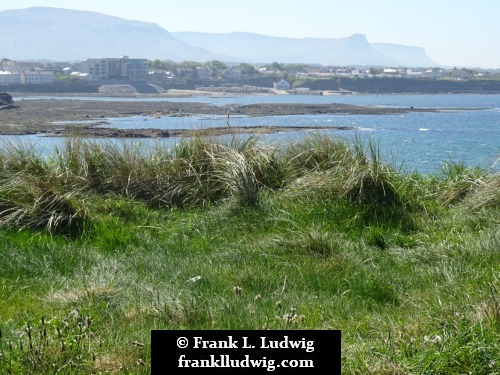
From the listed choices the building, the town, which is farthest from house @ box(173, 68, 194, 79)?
the building

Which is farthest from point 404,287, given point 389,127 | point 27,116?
point 27,116

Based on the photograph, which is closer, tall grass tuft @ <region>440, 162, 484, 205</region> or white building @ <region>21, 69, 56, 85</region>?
tall grass tuft @ <region>440, 162, 484, 205</region>

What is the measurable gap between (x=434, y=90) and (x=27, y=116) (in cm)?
8334

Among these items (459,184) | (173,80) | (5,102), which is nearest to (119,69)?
(173,80)

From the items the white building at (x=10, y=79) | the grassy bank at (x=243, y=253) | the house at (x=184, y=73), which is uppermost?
the grassy bank at (x=243, y=253)

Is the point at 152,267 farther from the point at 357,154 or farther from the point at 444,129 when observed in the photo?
the point at 444,129

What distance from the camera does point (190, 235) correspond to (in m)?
5.95

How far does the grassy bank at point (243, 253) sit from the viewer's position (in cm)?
326

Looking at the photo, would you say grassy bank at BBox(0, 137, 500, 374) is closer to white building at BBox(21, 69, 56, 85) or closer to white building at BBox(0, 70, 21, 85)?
white building at BBox(21, 69, 56, 85)

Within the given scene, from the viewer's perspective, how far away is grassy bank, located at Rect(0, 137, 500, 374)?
3262 mm

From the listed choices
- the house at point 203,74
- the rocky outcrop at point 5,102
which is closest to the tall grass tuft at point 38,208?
the rocky outcrop at point 5,102

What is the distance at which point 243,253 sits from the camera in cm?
532

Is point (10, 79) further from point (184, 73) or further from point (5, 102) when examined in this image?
point (5, 102)

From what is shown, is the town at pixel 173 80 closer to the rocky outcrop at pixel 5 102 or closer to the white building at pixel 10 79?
the white building at pixel 10 79
